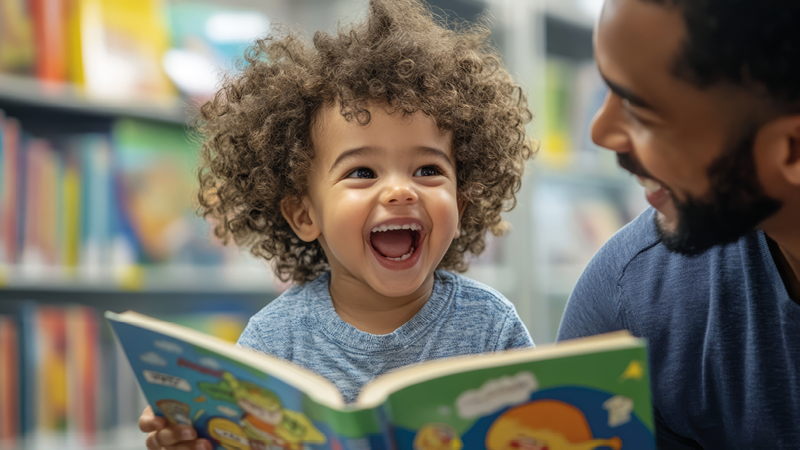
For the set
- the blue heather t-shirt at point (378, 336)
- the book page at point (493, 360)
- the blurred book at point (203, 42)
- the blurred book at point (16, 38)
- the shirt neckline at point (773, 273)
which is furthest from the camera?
the blurred book at point (203, 42)

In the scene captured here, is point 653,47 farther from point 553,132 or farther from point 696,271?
point 553,132

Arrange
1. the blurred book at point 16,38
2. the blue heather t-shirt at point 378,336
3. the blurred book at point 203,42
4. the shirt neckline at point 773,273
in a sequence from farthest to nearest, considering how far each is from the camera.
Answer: the blurred book at point 203,42 < the blurred book at point 16,38 < the blue heather t-shirt at point 378,336 < the shirt neckline at point 773,273

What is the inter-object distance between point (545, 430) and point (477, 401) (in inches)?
2.7

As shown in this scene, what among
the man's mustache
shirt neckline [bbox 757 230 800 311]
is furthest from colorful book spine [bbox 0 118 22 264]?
shirt neckline [bbox 757 230 800 311]

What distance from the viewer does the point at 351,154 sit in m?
0.95

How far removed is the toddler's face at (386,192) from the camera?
36.8 inches

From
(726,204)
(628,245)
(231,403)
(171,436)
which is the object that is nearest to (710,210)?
(726,204)

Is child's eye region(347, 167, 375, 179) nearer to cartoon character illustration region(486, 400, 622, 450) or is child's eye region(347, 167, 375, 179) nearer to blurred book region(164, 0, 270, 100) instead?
cartoon character illustration region(486, 400, 622, 450)

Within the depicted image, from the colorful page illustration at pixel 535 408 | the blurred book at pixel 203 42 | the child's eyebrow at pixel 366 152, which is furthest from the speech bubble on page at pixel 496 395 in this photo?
the blurred book at pixel 203 42

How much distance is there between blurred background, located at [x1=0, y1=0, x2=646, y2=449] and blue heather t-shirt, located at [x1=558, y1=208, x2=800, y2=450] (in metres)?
0.80

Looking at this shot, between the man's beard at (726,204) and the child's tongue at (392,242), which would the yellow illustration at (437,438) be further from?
the child's tongue at (392,242)

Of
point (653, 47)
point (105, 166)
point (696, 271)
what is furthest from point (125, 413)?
point (653, 47)

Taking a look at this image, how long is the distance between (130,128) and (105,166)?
0.11m

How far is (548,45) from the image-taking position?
2.30m
